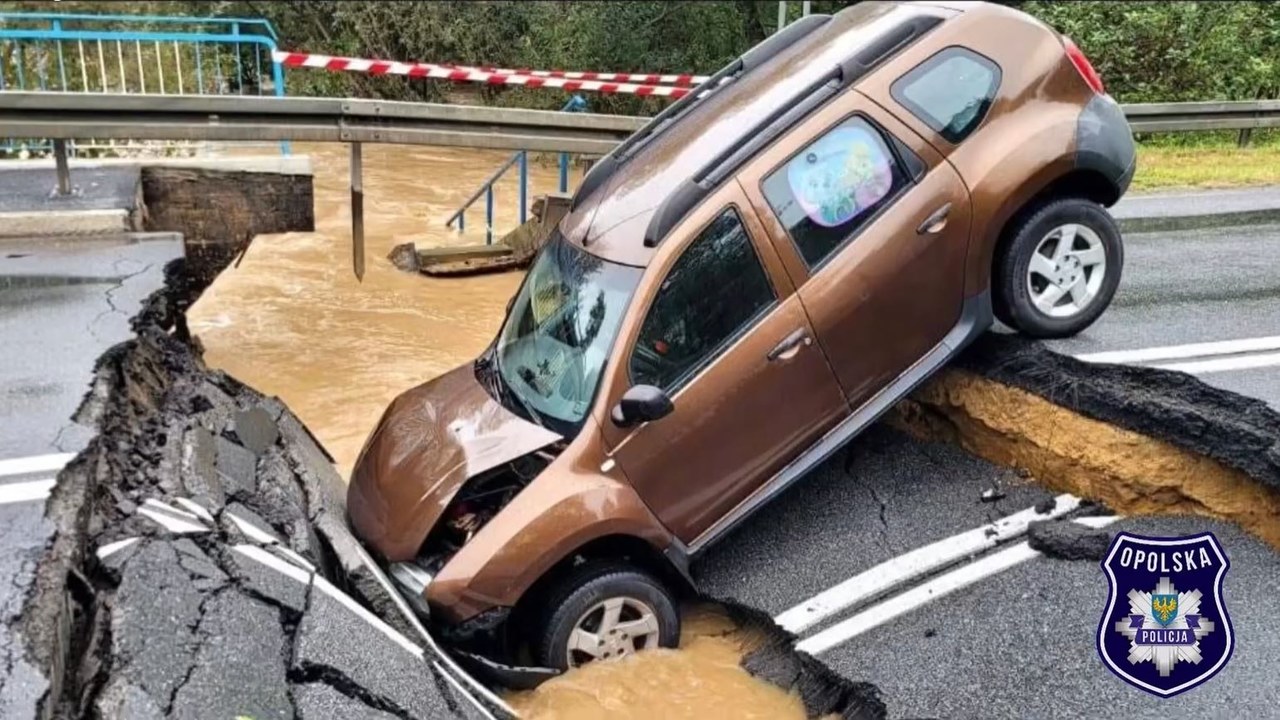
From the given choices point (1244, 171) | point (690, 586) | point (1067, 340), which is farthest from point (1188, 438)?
point (1244, 171)

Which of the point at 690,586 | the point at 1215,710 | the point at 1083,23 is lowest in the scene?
the point at 690,586

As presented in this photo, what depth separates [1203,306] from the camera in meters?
6.02

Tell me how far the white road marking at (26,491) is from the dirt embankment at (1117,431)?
4168mm

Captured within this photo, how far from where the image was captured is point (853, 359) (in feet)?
15.9

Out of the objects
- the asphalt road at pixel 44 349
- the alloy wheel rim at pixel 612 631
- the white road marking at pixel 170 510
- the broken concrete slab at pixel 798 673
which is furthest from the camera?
the alloy wheel rim at pixel 612 631

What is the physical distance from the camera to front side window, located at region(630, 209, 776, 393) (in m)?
4.62

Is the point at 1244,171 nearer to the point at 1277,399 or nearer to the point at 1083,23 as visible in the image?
the point at 1083,23

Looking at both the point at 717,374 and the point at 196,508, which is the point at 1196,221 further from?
the point at 196,508

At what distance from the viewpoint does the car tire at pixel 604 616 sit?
454cm

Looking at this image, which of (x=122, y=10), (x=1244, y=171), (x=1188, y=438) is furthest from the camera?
(x=122, y=10)

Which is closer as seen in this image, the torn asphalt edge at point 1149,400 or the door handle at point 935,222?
the torn asphalt edge at point 1149,400

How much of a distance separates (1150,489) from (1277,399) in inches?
26.1

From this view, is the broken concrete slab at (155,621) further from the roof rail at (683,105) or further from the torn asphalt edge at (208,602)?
the roof rail at (683,105)

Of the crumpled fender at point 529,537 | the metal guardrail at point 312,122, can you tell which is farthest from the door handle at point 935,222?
the metal guardrail at point 312,122
